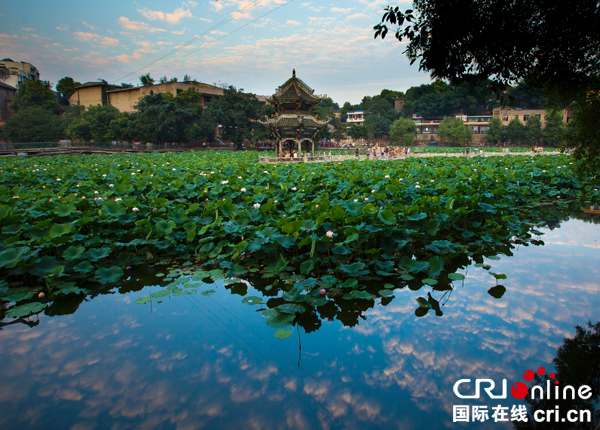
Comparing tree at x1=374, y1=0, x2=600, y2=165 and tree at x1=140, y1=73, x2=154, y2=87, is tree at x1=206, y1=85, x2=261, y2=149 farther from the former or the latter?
tree at x1=374, y1=0, x2=600, y2=165

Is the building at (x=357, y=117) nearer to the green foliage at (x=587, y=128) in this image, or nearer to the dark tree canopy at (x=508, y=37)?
the green foliage at (x=587, y=128)

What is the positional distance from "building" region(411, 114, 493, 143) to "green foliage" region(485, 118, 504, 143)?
183 cm

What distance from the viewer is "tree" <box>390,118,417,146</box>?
51.2 metres

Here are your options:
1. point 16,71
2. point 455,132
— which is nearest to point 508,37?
point 455,132

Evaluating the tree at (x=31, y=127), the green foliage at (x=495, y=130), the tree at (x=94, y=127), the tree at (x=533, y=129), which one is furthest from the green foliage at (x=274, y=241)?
the green foliage at (x=495, y=130)

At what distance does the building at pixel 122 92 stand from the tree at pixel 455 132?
109 feet

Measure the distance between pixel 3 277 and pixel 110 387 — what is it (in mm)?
2327

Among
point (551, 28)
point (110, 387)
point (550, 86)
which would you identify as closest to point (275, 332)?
point (110, 387)

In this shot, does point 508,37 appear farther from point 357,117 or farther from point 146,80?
point 357,117

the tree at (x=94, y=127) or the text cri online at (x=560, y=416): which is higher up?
the tree at (x=94, y=127)

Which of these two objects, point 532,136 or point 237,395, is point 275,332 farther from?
point 532,136

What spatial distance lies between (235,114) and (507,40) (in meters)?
35.7

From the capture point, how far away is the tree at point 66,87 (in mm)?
49125

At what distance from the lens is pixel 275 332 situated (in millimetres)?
2506
